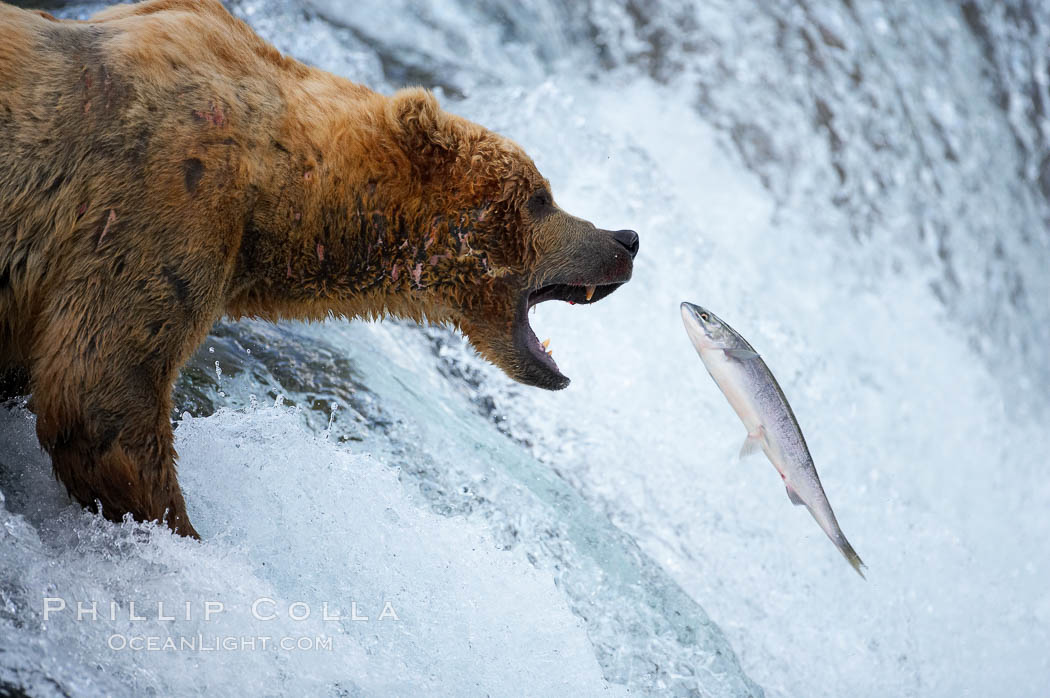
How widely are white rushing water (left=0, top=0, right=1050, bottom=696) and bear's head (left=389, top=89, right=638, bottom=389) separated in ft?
2.45

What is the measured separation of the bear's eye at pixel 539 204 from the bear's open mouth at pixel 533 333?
23 centimetres

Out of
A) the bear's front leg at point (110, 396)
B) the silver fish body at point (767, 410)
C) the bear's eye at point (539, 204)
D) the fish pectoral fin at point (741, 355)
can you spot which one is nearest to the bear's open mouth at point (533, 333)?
the bear's eye at point (539, 204)

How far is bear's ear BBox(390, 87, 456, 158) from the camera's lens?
2928 mm

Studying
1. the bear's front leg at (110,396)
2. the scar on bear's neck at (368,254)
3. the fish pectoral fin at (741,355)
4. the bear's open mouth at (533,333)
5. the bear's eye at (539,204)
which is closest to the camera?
the bear's front leg at (110,396)

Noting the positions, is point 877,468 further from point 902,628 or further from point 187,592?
point 187,592

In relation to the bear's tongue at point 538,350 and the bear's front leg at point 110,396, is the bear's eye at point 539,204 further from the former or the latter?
the bear's front leg at point 110,396

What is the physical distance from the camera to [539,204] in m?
3.18

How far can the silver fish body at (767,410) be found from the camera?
344 centimetres

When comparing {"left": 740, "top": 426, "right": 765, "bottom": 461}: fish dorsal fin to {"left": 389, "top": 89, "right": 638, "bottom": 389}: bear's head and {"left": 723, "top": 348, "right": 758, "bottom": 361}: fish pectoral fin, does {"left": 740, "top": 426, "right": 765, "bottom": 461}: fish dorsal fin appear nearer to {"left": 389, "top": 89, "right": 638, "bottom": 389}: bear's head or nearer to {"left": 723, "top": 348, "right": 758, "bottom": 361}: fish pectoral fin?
{"left": 723, "top": 348, "right": 758, "bottom": 361}: fish pectoral fin

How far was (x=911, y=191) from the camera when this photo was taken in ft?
26.6

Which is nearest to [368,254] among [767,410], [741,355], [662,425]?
[741,355]

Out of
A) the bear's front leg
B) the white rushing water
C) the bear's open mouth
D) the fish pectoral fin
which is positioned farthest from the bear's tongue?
A: the bear's front leg

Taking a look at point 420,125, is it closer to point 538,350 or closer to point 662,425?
point 538,350

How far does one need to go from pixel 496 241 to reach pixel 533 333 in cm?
35
